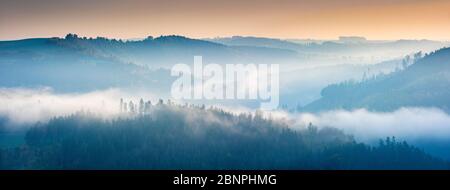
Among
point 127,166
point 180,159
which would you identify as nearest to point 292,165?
point 180,159

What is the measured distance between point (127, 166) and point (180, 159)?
19759 mm

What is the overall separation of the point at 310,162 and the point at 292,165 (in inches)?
339
